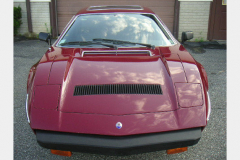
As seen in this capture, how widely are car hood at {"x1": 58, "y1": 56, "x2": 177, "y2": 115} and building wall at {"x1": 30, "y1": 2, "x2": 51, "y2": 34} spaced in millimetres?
7538

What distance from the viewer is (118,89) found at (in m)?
2.35

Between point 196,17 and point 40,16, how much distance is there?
19.9 feet

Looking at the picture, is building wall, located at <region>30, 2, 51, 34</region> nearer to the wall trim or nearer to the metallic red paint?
the wall trim

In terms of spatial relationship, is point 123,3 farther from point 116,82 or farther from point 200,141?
point 116,82

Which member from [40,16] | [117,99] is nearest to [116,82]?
[117,99]

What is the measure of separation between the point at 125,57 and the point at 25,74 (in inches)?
145

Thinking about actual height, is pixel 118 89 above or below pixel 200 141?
above

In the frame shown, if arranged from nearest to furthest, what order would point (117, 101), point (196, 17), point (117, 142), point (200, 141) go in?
point (117, 142) < point (117, 101) < point (200, 141) < point (196, 17)

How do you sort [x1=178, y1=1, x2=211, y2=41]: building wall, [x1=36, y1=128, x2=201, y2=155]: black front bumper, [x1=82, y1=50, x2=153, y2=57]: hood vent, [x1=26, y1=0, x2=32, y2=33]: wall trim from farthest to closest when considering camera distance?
[x1=26, y1=0, x2=32, y2=33]: wall trim, [x1=178, y1=1, x2=211, y2=41]: building wall, [x1=82, y1=50, x2=153, y2=57]: hood vent, [x1=36, y1=128, x2=201, y2=155]: black front bumper

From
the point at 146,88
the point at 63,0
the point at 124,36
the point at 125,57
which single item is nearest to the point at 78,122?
the point at 146,88

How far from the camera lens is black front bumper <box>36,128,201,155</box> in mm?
2084

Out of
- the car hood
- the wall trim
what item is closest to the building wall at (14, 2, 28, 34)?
the wall trim

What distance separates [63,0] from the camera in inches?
374

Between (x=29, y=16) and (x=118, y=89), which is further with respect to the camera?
(x=29, y=16)
